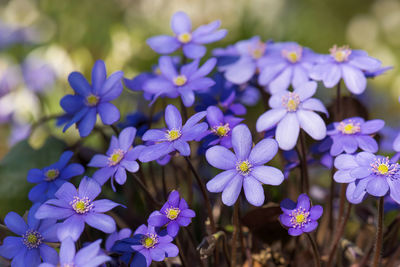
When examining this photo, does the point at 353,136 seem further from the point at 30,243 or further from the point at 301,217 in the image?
the point at 30,243

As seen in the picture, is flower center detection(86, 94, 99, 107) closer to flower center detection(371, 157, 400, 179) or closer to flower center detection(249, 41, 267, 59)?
flower center detection(249, 41, 267, 59)

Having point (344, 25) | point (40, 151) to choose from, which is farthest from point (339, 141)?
A: point (344, 25)

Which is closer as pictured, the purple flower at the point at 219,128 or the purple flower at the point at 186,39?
the purple flower at the point at 219,128

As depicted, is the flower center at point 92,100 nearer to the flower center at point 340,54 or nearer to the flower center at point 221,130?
the flower center at point 221,130

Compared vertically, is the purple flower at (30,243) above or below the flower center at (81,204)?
below

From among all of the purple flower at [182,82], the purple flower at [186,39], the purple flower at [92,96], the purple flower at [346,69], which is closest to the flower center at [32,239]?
the purple flower at [92,96]

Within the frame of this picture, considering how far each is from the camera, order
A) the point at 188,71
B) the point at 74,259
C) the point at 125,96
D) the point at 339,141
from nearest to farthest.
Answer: the point at 74,259
the point at 339,141
the point at 188,71
the point at 125,96

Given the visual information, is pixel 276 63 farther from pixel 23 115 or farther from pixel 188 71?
pixel 23 115
